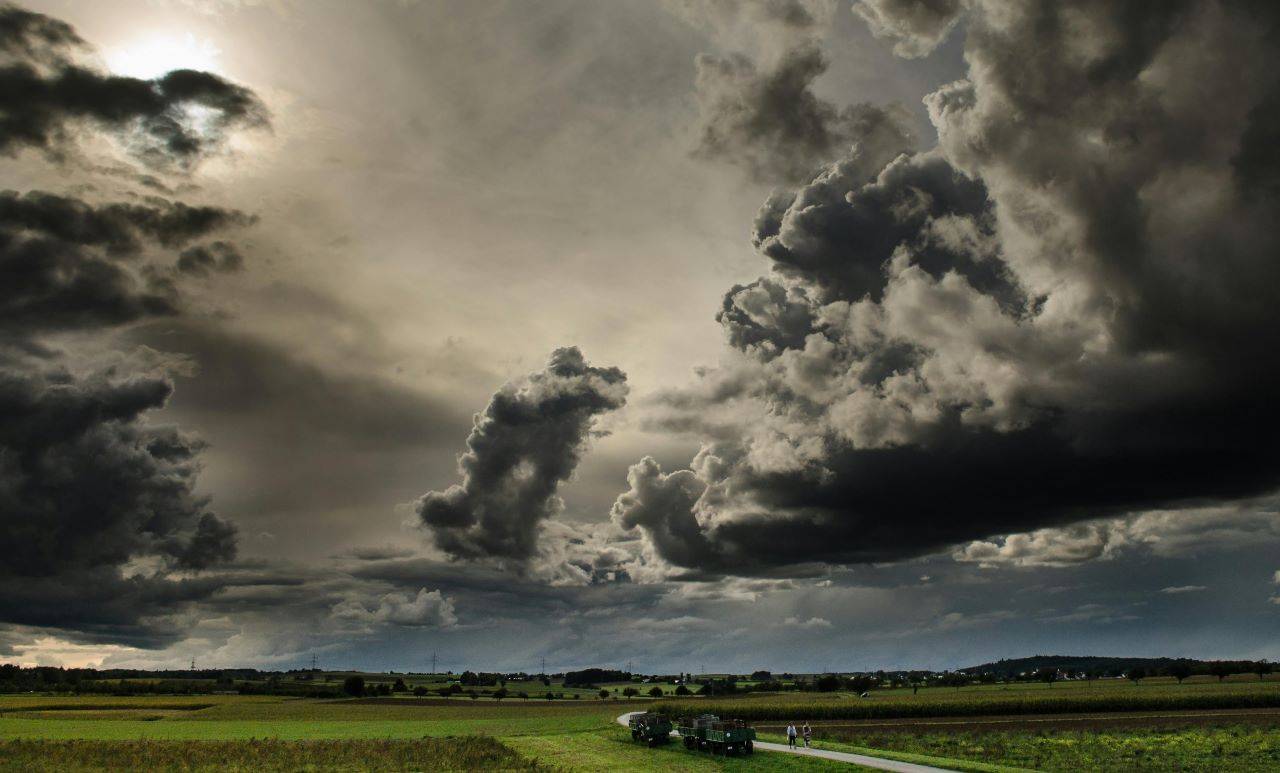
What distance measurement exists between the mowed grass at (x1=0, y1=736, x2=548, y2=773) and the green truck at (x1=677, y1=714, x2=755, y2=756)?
1403 centimetres

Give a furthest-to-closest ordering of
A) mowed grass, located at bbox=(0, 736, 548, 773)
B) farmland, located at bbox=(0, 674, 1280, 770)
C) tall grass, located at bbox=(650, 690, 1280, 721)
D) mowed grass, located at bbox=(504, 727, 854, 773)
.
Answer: tall grass, located at bbox=(650, 690, 1280, 721), farmland, located at bbox=(0, 674, 1280, 770), mowed grass, located at bbox=(0, 736, 548, 773), mowed grass, located at bbox=(504, 727, 854, 773)

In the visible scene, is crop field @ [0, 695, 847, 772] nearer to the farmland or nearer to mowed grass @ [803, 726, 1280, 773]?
the farmland

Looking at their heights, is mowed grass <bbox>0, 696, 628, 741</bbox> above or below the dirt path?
below

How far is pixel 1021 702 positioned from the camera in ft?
391

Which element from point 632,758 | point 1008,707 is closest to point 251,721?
point 632,758

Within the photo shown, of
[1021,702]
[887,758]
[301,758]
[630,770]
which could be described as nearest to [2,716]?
[301,758]

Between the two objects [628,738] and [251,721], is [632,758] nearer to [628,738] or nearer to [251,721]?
[628,738]

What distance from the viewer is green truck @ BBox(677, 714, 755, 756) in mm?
64375

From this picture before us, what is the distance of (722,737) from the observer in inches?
2544

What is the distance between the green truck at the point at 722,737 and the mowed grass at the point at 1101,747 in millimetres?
7307

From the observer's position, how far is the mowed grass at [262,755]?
61.7 metres

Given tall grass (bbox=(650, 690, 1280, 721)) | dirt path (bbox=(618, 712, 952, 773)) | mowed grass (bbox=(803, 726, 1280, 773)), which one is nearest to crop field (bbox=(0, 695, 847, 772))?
dirt path (bbox=(618, 712, 952, 773))

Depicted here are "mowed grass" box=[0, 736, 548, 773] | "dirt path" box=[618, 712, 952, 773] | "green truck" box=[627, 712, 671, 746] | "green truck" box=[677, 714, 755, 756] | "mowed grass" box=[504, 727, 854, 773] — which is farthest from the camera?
"green truck" box=[627, 712, 671, 746]

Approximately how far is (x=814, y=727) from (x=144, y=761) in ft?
216
